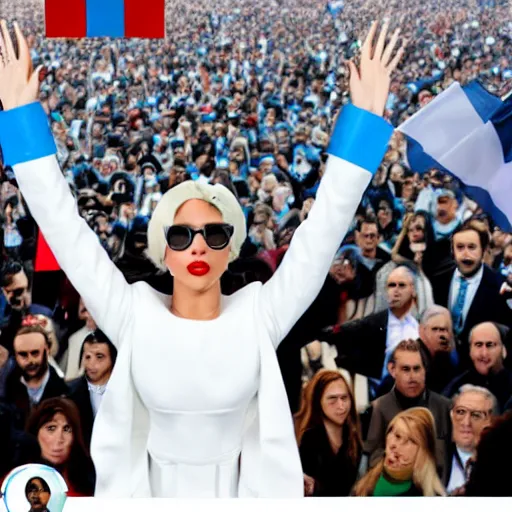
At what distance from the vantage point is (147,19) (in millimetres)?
3154

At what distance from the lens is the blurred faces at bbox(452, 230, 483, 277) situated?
3201mm

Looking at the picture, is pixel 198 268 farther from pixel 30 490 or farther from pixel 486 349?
pixel 486 349

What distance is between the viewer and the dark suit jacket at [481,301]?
10.5ft

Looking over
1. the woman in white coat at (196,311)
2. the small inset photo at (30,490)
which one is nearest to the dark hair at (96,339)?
the woman in white coat at (196,311)

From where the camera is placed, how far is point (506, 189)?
322 centimetres

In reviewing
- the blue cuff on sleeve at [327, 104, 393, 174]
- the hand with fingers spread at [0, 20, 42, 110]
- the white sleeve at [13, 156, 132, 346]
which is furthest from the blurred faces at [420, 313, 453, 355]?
the hand with fingers spread at [0, 20, 42, 110]

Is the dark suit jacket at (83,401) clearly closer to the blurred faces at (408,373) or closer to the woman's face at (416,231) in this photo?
the blurred faces at (408,373)

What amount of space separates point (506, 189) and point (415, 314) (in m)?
0.54

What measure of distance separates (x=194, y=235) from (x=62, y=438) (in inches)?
36.3

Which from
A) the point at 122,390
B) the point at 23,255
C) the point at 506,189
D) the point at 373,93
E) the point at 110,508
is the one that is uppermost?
the point at 373,93

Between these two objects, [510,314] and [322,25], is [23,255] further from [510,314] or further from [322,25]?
[510,314]

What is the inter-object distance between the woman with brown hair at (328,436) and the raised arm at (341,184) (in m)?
0.38

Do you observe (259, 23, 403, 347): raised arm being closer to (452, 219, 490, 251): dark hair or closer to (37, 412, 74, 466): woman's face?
(452, 219, 490, 251): dark hair

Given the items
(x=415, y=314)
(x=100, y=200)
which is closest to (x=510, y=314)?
(x=415, y=314)
